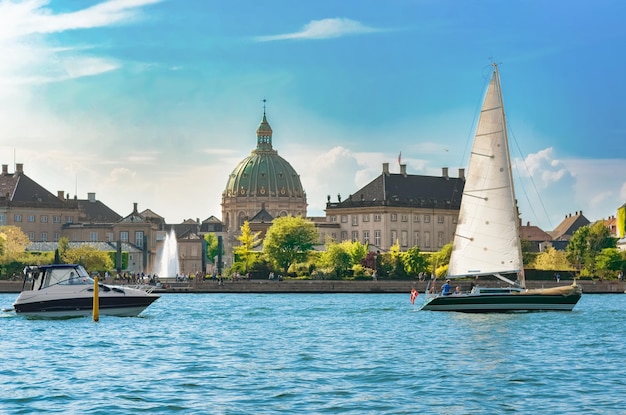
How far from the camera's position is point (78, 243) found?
191 meters

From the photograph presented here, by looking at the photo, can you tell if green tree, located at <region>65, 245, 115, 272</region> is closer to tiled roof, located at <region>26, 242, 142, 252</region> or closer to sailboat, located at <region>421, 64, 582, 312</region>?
tiled roof, located at <region>26, 242, 142, 252</region>

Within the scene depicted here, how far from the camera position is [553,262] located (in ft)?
525

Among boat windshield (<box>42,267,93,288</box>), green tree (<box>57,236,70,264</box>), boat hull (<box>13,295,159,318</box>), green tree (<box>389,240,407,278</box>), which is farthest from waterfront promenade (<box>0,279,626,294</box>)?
boat windshield (<box>42,267,93,288</box>)

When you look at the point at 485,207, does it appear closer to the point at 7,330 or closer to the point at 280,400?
the point at 7,330

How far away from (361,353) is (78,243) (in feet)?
465

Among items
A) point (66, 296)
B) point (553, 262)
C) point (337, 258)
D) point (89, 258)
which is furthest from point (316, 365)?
point (89, 258)

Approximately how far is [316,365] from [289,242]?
13091 cm

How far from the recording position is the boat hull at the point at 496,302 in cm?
7488

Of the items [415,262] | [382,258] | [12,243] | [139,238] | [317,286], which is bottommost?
[317,286]

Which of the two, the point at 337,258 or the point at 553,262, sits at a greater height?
the point at 337,258

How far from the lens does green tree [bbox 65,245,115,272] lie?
16425 centimetres

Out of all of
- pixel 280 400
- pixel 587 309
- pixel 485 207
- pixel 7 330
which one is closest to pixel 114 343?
pixel 7 330

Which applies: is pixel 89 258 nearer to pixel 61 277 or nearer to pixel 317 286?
pixel 317 286

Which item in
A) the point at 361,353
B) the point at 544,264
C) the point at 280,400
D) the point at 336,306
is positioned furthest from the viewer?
the point at 544,264
